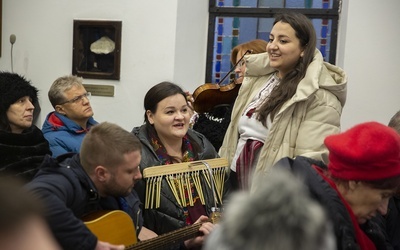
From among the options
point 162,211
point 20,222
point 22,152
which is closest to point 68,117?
point 22,152

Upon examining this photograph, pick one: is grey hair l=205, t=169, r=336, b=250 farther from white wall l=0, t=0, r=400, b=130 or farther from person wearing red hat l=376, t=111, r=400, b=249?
white wall l=0, t=0, r=400, b=130

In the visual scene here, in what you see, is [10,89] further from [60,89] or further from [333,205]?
[333,205]

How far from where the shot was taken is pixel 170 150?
2.73 metres

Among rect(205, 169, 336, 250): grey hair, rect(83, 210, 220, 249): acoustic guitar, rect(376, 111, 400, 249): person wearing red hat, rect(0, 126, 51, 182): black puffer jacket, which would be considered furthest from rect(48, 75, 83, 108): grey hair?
rect(205, 169, 336, 250): grey hair

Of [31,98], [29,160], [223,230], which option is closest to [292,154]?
[29,160]

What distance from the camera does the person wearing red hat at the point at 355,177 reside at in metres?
1.59

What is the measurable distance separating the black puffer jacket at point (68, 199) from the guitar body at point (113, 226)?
0.05 meters

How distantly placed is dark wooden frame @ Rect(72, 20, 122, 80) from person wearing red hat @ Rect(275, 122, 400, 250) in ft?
11.1

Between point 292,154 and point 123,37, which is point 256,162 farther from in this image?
point 123,37

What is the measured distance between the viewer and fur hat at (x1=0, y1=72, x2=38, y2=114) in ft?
10.5

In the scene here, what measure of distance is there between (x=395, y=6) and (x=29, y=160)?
2945 millimetres

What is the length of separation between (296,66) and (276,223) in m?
2.16

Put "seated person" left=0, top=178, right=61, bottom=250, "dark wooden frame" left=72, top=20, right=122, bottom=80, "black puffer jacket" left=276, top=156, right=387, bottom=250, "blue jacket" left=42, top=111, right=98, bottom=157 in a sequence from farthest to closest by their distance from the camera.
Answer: "dark wooden frame" left=72, top=20, right=122, bottom=80 → "blue jacket" left=42, top=111, right=98, bottom=157 → "black puffer jacket" left=276, top=156, right=387, bottom=250 → "seated person" left=0, top=178, right=61, bottom=250

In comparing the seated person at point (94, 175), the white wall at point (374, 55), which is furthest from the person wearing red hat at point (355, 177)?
the white wall at point (374, 55)
